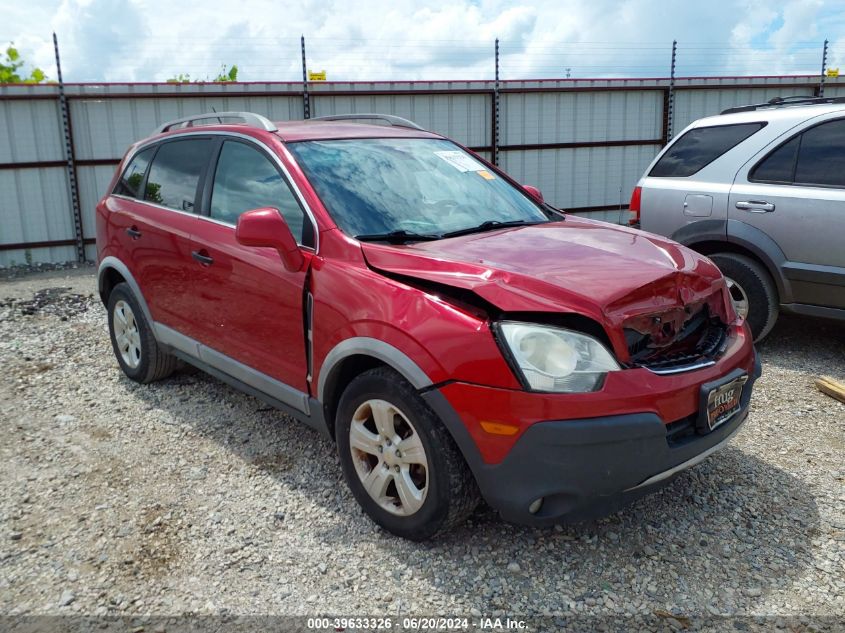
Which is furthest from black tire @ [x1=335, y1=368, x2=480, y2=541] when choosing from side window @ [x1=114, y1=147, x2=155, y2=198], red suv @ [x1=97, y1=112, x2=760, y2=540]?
side window @ [x1=114, y1=147, x2=155, y2=198]

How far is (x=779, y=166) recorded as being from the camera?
530 cm

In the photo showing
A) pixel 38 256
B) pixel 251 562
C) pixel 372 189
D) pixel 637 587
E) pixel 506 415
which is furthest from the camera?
pixel 38 256

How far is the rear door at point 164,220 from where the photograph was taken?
423 centimetres

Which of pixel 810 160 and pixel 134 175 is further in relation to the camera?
pixel 810 160

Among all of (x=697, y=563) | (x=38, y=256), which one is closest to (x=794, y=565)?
(x=697, y=563)

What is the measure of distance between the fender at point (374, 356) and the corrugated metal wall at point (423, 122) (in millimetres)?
9303

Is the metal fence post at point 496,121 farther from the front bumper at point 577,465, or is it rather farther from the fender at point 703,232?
the front bumper at point 577,465

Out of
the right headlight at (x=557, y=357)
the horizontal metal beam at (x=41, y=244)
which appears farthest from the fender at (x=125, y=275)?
the horizontal metal beam at (x=41, y=244)

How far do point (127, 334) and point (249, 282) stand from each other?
193 centimetres

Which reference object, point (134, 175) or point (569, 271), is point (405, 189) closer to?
point (569, 271)

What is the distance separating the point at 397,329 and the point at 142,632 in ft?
4.61

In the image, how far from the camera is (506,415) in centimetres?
256

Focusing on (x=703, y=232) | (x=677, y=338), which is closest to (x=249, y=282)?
(x=677, y=338)

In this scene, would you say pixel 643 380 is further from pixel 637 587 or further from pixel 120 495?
pixel 120 495
